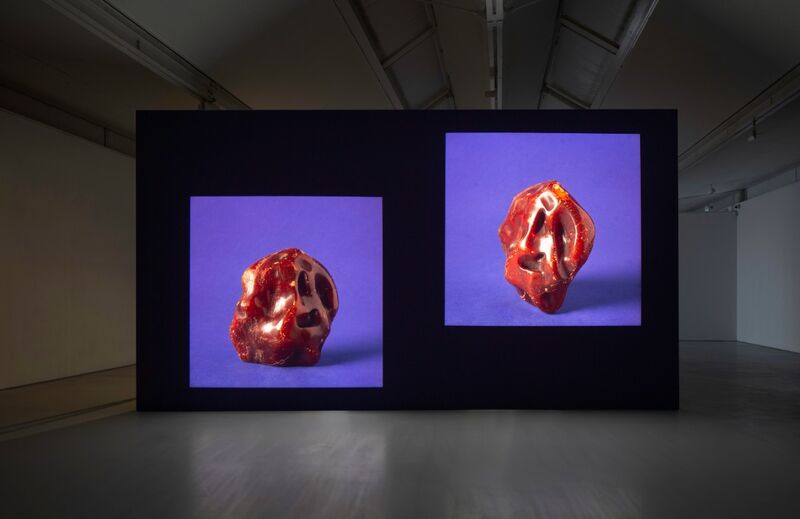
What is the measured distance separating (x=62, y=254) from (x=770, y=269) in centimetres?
1188

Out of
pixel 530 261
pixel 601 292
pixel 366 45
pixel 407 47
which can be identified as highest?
pixel 407 47

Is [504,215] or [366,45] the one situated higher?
[366,45]

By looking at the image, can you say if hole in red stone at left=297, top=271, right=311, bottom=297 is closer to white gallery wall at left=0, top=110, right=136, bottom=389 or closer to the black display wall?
the black display wall

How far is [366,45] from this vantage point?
24.5 feet

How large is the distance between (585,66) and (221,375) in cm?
603

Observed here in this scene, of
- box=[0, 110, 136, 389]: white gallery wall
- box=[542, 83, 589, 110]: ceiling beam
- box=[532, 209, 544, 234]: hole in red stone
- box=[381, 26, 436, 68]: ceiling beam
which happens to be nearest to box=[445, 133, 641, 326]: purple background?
box=[532, 209, 544, 234]: hole in red stone

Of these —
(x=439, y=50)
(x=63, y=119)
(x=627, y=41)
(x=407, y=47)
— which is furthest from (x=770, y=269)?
(x=63, y=119)

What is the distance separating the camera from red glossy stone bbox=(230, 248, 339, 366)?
5492mm

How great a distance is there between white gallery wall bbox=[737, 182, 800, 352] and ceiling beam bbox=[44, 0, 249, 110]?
31.9ft

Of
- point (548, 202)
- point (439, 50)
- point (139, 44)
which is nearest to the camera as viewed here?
point (548, 202)

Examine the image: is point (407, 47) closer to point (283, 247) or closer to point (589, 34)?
point (589, 34)

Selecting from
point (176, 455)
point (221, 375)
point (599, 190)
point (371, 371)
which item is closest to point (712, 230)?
point (599, 190)

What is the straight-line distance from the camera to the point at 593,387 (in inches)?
226

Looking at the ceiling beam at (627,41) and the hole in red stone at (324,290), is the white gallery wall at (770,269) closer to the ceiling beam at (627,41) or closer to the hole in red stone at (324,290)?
the ceiling beam at (627,41)
